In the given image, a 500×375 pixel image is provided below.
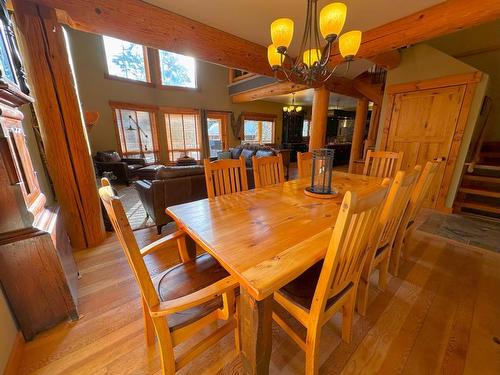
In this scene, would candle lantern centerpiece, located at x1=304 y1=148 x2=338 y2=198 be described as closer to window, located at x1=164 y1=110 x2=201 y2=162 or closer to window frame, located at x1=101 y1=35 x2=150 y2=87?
window, located at x1=164 y1=110 x2=201 y2=162

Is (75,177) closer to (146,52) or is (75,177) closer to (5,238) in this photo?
(5,238)

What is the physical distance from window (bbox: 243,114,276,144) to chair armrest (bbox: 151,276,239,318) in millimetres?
7774

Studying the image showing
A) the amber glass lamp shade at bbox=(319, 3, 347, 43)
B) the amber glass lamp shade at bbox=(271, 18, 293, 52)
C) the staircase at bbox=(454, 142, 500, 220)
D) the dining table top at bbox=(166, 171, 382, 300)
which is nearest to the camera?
the dining table top at bbox=(166, 171, 382, 300)

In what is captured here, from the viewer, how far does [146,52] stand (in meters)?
5.89

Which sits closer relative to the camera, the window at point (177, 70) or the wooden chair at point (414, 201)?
the wooden chair at point (414, 201)

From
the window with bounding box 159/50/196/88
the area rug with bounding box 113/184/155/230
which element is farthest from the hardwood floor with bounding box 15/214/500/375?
the window with bounding box 159/50/196/88

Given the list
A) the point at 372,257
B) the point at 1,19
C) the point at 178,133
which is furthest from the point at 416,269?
the point at 178,133

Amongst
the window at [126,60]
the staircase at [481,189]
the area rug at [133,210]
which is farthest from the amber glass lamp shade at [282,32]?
the window at [126,60]

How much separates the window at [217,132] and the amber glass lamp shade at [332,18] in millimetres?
6392

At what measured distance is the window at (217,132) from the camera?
7.57 metres

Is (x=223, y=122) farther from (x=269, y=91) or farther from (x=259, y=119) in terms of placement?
(x=269, y=91)

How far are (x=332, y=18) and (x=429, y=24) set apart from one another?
1.51 metres

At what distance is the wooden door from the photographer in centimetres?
301

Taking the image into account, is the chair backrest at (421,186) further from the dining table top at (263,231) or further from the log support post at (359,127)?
the log support post at (359,127)
